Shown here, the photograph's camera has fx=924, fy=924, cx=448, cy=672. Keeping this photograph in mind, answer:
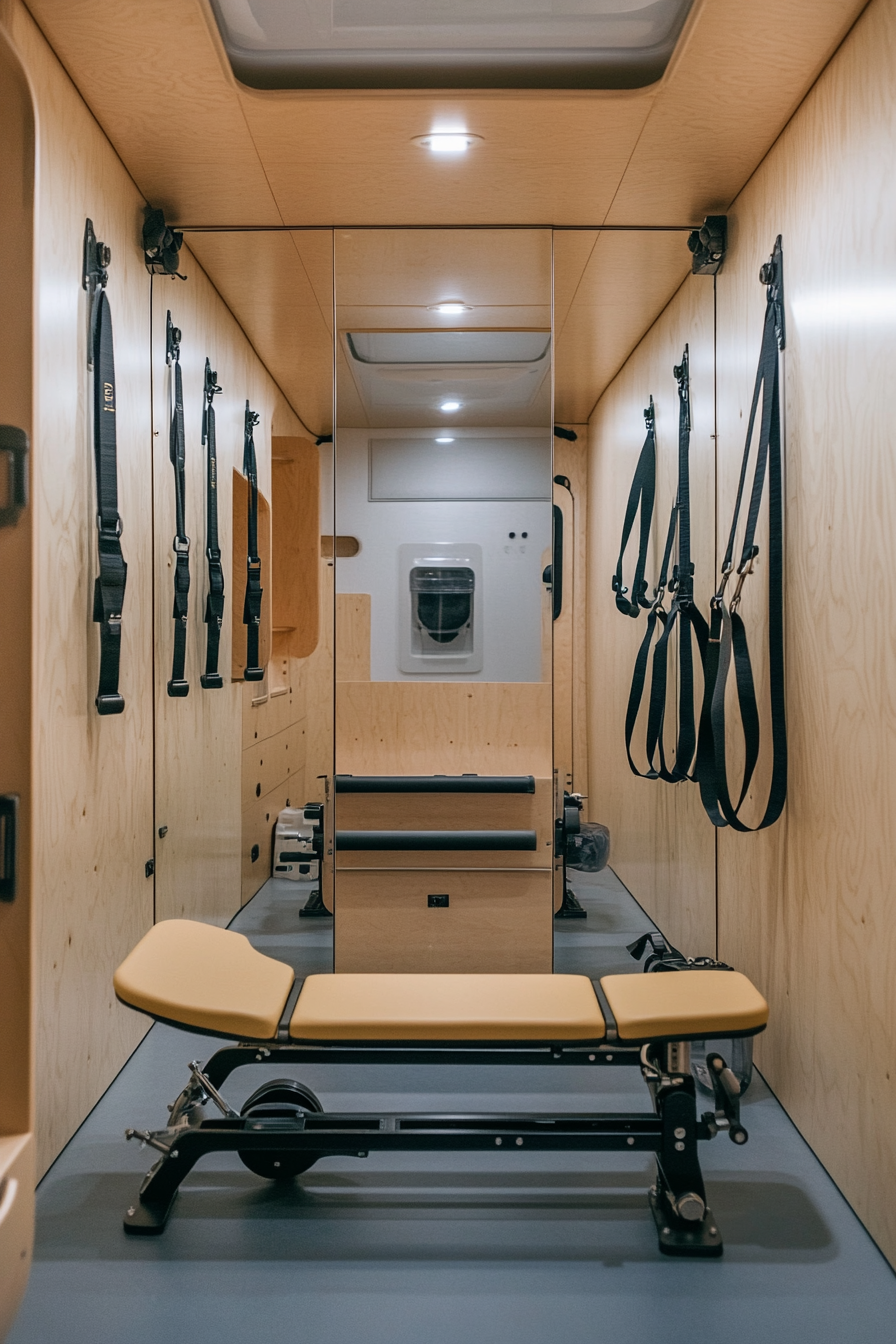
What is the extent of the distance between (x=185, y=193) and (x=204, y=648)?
1.68m

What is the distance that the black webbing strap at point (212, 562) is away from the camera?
3.66 m

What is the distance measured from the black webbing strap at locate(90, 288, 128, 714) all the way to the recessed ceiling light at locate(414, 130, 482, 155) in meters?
1.04

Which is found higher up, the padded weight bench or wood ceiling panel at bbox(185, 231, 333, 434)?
wood ceiling panel at bbox(185, 231, 333, 434)

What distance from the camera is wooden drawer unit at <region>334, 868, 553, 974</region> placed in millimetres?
3473

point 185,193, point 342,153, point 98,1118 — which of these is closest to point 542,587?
point 342,153

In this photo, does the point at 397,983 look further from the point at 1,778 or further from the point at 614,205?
the point at 614,205

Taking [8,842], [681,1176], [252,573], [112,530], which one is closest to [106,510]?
[112,530]

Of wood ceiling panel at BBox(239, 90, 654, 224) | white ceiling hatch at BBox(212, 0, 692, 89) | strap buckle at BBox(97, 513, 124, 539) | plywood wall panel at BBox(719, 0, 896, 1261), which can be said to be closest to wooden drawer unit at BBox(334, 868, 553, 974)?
plywood wall panel at BBox(719, 0, 896, 1261)

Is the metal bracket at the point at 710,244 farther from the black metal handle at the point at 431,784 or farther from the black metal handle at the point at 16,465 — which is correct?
the black metal handle at the point at 16,465

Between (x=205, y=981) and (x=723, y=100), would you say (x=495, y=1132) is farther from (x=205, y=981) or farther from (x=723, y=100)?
(x=723, y=100)

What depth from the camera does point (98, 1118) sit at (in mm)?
2549

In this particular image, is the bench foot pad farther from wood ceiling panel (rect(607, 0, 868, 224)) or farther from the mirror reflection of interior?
wood ceiling panel (rect(607, 0, 868, 224))

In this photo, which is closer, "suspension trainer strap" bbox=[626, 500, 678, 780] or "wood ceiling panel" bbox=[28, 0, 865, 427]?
"wood ceiling panel" bbox=[28, 0, 865, 427]

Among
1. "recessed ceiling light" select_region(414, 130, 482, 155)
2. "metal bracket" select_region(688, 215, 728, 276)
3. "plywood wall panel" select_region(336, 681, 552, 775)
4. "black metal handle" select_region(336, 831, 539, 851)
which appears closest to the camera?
"recessed ceiling light" select_region(414, 130, 482, 155)
